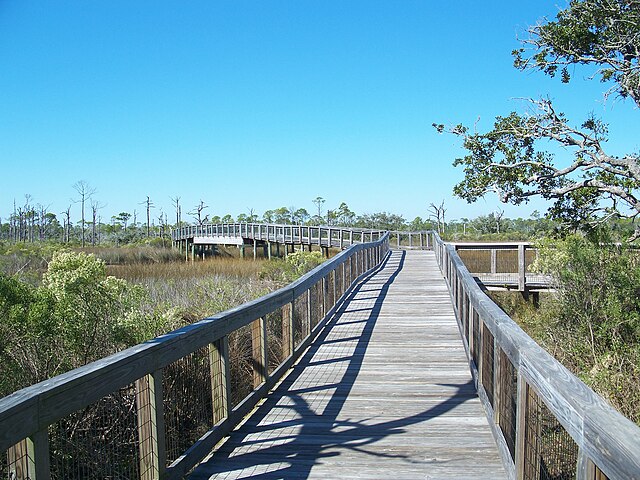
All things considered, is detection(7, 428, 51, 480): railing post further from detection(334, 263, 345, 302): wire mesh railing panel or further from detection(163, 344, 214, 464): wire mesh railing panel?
detection(334, 263, 345, 302): wire mesh railing panel

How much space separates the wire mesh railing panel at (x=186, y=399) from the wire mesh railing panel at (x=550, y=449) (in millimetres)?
3115

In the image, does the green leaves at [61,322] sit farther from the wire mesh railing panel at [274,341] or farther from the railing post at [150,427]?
the railing post at [150,427]

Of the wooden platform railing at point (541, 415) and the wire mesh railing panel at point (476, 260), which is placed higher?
the wooden platform railing at point (541, 415)

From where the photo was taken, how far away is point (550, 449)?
15.9 feet

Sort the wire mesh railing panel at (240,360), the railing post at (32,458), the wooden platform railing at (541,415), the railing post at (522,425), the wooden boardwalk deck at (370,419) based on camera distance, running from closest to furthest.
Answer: the wooden platform railing at (541,415)
the railing post at (32,458)
the railing post at (522,425)
the wooden boardwalk deck at (370,419)
the wire mesh railing panel at (240,360)

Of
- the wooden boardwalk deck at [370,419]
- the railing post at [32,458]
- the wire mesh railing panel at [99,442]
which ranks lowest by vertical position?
the wire mesh railing panel at [99,442]

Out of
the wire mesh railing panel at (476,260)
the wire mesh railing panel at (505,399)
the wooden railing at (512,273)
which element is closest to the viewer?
the wire mesh railing panel at (505,399)

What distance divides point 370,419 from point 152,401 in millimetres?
2087

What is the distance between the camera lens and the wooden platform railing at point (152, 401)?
7.78 ft

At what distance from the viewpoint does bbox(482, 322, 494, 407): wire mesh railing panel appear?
4.83 m

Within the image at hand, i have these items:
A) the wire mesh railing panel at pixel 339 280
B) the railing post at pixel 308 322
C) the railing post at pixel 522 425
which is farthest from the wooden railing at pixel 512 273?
the railing post at pixel 522 425

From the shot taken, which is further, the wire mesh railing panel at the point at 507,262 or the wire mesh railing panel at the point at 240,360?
the wire mesh railing panel at the point at 507,262

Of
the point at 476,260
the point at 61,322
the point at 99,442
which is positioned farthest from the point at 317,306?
the point at 476,260

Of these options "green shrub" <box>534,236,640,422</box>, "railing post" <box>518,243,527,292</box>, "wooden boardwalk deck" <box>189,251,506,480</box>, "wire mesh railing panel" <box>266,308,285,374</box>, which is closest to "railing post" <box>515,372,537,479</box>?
"wooden boardwalk deck" <box>189,251,506,480</box>
